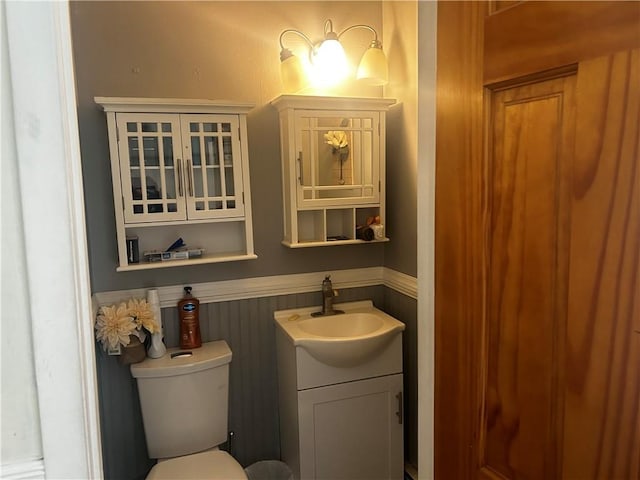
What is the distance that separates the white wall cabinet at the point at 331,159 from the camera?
2211mm

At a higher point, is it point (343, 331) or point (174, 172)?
point (174, 172)

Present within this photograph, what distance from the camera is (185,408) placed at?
80.1 inches

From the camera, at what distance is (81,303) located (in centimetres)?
78

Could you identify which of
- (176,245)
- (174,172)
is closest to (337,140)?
(174,172)

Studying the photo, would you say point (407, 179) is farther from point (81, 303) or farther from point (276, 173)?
point (81, 303)

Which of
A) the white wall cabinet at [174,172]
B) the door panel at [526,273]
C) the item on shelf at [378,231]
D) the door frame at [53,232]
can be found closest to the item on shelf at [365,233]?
the item on shelf at [378,231]

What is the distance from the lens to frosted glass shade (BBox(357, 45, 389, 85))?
7.31 feet

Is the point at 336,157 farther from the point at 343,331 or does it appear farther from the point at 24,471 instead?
the point at 24,471

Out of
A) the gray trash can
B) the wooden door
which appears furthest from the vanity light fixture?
the gray trash can

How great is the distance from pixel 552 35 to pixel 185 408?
1.88 meters

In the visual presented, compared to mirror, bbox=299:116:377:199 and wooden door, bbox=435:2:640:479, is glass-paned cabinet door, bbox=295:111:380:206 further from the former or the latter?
wooden door, bbox=435:2:640:479

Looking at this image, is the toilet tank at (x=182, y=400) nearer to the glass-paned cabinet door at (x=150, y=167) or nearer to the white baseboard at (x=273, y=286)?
the white baseboard at (x=273, y=286)

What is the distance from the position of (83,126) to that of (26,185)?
1.46m

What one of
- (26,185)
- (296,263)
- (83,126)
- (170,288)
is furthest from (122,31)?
(26,185)
